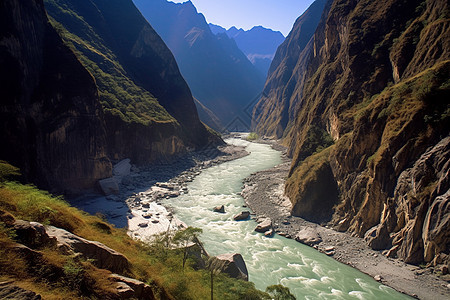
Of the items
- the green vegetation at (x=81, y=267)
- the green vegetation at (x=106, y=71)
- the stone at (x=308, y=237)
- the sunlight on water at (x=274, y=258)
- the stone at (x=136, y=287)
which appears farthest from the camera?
the green vegetation at (x=106, y=71)

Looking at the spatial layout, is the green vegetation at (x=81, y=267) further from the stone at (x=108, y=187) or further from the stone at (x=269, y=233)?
the stone at (x=108, y=187)

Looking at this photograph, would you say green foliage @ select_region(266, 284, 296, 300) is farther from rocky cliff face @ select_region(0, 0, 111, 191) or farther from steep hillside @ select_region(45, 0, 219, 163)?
steep hillside @ select_region(45, 0, 219, 163)

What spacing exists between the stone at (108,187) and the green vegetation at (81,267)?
26.8 metres

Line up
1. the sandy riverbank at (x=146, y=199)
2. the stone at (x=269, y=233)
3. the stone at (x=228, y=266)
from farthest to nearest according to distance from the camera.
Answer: the sandy riverbank at (x=146, y=199)
the stone at (x=269, y=233)
the stone at (x=228, y=266)

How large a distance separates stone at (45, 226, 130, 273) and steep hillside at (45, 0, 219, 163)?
152 ft

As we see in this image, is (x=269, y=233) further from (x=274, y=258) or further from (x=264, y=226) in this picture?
(x=274, y=258)

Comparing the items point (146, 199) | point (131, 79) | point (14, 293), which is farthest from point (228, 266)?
point (131, 79)

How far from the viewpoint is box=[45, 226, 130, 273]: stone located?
830 centimetres

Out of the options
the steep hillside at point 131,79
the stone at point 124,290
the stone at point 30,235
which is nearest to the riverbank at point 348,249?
the stone at point 124,290

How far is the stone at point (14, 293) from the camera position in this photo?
497 cm

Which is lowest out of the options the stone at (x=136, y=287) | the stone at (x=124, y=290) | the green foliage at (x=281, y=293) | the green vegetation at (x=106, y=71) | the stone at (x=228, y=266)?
the stone at (x=228, y=266)

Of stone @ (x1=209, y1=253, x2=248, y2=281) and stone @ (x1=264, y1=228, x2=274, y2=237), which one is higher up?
stone @ (x1=209, y1=253, x2=248, y2=281)

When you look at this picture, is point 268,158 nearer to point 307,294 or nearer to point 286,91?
point 307,294

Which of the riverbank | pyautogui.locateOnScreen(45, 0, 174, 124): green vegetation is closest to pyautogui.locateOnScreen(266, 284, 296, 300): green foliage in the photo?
the riverbank
